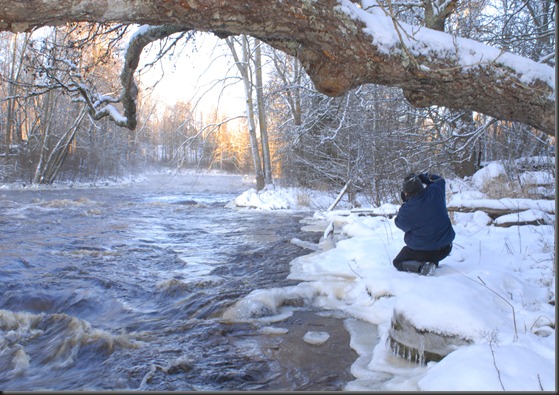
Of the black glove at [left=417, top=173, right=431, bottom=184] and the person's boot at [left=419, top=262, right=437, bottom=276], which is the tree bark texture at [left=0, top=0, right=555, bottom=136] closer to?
the black glove at [left=417, top=173, right=431, bottom=184]

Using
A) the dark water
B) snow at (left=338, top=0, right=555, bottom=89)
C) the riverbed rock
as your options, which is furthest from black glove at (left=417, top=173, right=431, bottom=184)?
the riverbed rock

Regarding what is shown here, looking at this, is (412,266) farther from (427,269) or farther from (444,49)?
(444,49)

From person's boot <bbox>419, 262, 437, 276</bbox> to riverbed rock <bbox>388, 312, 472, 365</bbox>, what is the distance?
165 centimetres

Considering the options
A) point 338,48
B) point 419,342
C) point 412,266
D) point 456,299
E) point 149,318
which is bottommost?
point 149,318

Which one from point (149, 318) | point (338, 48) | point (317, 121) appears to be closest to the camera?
point (338, 48)

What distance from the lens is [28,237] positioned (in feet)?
31.1

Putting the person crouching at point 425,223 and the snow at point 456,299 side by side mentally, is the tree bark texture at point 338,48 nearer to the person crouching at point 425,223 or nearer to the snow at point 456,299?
the person crouching at point 425,223

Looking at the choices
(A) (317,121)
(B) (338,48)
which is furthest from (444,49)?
(A) (317,121)

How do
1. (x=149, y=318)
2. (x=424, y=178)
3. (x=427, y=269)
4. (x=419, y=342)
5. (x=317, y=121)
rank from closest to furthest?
(x=419, y=342) → (x=149, y=318) → (x=427, y=269) → (x=424, y=178) → (x=317, y=121)

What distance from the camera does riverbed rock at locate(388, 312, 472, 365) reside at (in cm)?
322

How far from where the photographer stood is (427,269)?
511cm

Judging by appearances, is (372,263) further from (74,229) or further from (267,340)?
(74,229)

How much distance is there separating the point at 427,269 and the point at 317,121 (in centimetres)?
1153

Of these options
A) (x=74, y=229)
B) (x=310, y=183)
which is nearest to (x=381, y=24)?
(x=74, y=229)
